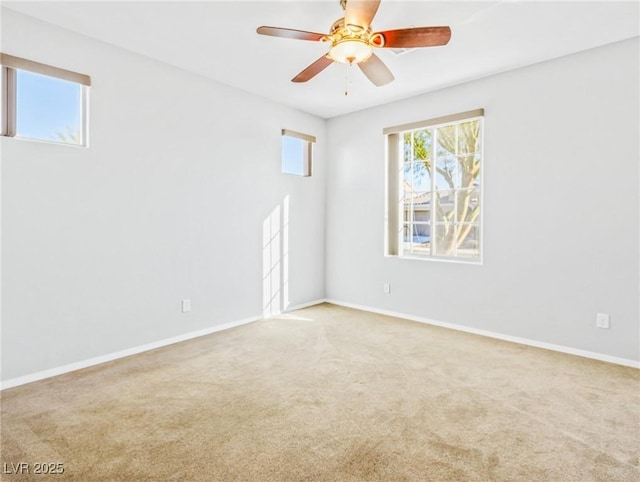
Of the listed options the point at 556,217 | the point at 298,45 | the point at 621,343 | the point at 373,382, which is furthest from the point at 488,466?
the point at 298,45

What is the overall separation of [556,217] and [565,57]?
1.44 meters

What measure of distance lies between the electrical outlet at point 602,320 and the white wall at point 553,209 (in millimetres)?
36

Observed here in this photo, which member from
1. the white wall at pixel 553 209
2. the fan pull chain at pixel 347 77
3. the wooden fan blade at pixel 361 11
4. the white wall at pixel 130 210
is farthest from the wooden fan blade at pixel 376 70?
the white wall at pixel 130 210

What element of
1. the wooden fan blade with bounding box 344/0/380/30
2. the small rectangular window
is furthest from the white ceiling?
the small rectangular window

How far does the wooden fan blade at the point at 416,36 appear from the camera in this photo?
6.70ft

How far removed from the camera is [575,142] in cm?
321

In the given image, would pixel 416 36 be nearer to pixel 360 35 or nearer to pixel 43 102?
pixel 360 35

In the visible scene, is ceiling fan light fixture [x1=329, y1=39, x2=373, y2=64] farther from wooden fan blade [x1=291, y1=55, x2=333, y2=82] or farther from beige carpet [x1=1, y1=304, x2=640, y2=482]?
beige carpet [x1=1, y1=304, x2=640, y2=482]

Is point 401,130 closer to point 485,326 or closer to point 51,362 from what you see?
point 485,326

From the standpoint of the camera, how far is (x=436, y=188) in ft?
13.9

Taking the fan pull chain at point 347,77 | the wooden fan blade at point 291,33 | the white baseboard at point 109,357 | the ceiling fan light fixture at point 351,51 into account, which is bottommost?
the white baseboard at point 109,357

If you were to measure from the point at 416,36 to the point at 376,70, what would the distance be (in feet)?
1.61

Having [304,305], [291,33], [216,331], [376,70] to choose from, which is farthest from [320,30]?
[304,305]

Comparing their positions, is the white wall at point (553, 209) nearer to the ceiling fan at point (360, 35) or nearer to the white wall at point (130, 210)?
the ceiling fan at point (360, 35)
